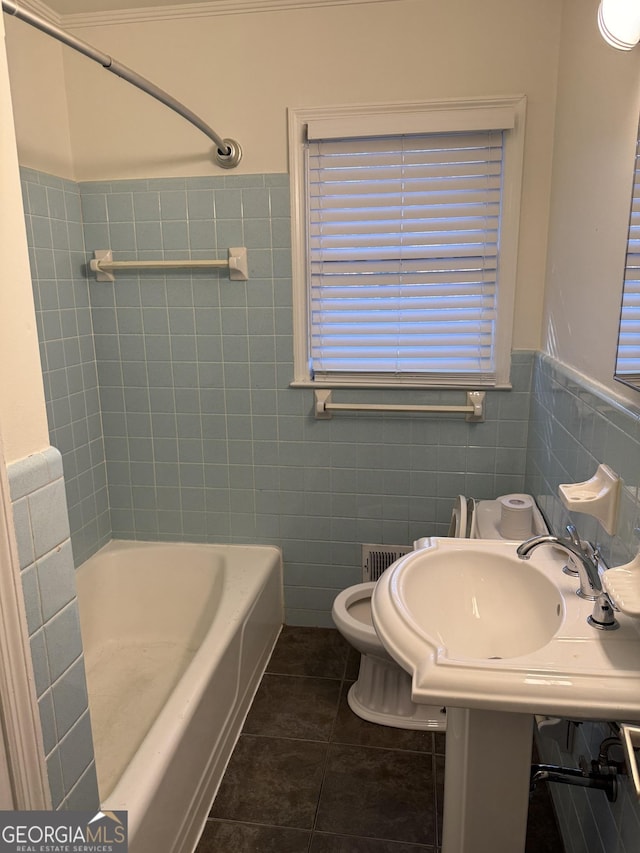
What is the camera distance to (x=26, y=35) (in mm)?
2049

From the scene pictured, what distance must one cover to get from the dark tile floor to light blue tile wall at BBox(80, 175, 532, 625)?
1.64 ft

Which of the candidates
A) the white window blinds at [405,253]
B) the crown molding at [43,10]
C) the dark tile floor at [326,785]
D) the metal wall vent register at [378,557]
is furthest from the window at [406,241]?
the dark tile floor at [326,785]

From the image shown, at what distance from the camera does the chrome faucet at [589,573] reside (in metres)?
1.06

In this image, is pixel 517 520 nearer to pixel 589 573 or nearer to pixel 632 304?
pixel 589 573

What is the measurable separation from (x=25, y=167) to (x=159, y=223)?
18.8 inches

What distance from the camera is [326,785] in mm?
1784

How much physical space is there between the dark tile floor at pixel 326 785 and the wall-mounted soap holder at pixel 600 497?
978mm

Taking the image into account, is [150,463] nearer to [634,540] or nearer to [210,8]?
[210,8]

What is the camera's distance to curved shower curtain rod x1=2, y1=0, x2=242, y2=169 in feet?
4.00

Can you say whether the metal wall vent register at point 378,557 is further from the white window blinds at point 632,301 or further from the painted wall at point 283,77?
the white window blinds at point 632,301

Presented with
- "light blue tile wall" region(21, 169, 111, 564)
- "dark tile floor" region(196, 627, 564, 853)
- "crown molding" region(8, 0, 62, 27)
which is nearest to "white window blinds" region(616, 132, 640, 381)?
"dark tile floor" region(196, 627, 564, 853)

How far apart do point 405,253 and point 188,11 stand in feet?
3.75

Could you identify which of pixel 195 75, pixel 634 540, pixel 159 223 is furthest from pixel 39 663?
pixel 195 75

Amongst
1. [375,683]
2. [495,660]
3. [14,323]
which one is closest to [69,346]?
[14,323]
